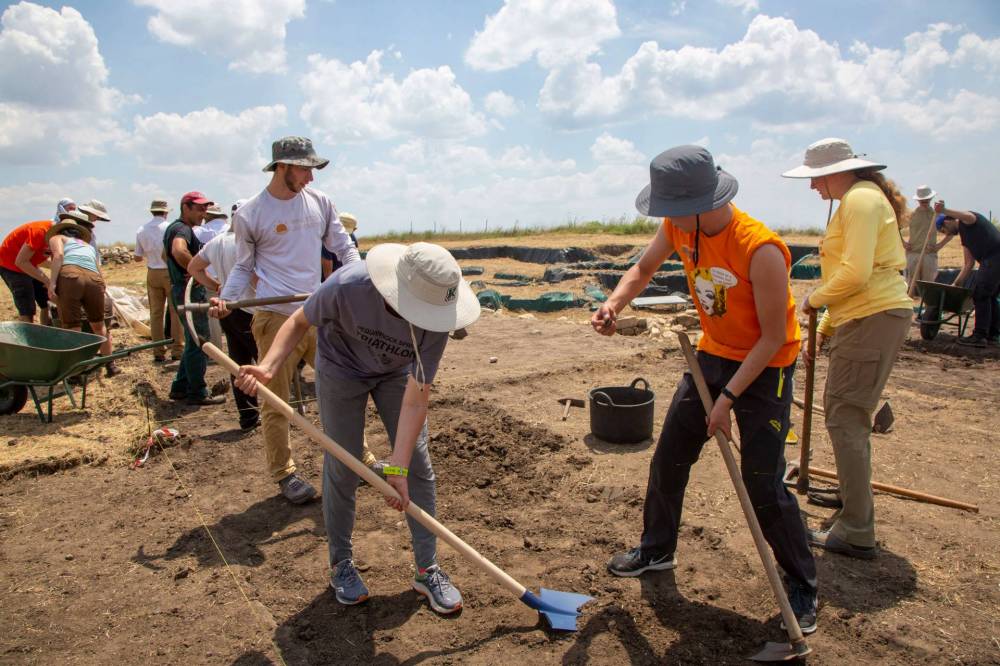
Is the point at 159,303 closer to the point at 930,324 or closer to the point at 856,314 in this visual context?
the point at 856,314

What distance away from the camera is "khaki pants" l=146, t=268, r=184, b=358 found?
319 inches

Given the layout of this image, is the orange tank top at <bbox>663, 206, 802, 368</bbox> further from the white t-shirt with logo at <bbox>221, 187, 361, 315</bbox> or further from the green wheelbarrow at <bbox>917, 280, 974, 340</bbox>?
the green wheelbarrow at <bbox>917, 280, 974, 340</bbox>

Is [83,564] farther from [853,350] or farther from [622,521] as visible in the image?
[853,350]

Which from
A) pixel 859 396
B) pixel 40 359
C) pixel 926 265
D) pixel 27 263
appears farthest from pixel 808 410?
pixel 926 265

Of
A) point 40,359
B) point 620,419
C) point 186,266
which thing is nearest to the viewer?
point 620,419

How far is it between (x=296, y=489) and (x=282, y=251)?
155cm

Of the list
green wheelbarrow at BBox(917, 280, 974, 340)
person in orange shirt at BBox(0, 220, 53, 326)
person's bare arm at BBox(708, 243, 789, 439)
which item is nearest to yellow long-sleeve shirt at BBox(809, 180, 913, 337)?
person's bare arm at BBox(708, 243, 789, 439)

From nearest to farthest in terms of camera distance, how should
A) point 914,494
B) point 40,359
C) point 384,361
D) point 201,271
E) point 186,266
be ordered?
point 384,361 < point 914,494 < point 201,271 < point 40,359 < point 186,266

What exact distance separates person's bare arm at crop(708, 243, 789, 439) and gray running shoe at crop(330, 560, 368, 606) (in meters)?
1.91

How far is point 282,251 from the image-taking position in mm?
4273

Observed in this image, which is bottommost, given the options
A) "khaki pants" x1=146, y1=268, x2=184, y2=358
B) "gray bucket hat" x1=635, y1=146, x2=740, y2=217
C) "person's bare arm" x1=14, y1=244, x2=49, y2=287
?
"khaki pants" x1=146, y1=268, x2=184, y2=358

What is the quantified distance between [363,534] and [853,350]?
114 inches

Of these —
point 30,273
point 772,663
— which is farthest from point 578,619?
point 30,273

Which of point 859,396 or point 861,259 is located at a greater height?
point 861,259
